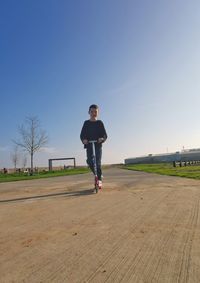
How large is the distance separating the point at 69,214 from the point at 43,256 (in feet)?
6.14

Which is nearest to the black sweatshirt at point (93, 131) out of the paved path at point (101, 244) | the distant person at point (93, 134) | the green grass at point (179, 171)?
the distant person at point (93, 134)

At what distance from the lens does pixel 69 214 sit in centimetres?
457

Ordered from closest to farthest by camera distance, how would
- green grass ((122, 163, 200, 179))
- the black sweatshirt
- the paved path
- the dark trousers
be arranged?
the paved path
the dark trousers
the black sweatshirt
green grass ((122, 163, 200, 179))

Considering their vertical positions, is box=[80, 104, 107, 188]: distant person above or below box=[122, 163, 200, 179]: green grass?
above

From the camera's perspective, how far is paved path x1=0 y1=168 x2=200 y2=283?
2.30 meters

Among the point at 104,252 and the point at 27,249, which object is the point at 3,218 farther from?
the point at 104,252

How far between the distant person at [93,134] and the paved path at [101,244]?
3637mm

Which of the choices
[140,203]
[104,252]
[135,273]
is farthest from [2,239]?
[140,203]

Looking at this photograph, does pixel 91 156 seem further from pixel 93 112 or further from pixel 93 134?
pixel 93 112

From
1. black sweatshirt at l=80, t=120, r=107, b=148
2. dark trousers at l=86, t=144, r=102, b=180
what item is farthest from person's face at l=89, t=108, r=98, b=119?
dark trousers at l=86, t=144, r=102, b=180

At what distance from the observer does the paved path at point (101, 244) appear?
2303mm

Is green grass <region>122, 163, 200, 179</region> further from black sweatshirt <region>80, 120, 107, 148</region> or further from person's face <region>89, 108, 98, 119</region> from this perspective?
person's face <region>89, 108, 98, 119</region>

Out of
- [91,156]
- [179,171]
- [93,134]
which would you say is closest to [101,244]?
[91,156]

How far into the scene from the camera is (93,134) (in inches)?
352
